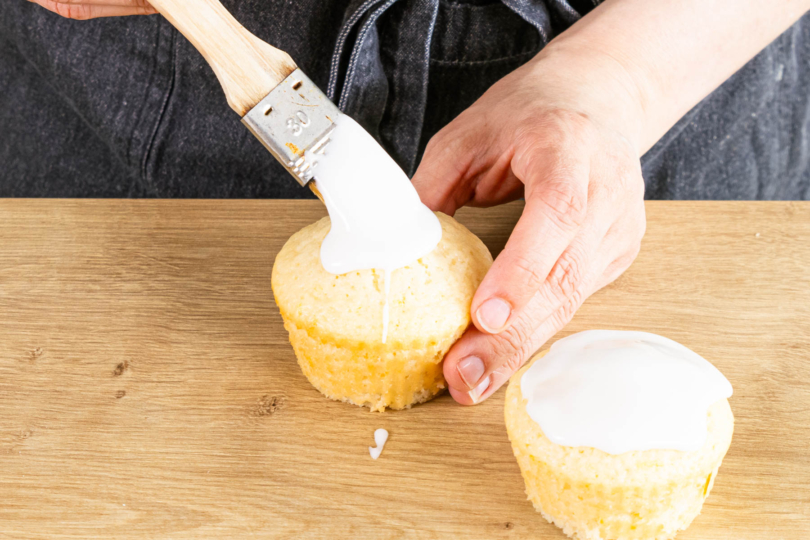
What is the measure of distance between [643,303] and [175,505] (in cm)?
96

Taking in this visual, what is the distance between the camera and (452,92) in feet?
5.57

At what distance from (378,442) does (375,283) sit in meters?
0.27

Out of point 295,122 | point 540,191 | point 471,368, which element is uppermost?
point 295,122

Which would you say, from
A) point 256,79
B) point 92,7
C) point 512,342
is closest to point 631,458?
point 512,342

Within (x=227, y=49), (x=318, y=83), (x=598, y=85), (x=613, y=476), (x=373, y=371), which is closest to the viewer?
(x=613, y=476)

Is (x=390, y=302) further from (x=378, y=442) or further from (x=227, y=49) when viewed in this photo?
(x=227, y=49)

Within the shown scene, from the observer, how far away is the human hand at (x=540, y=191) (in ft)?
3.47

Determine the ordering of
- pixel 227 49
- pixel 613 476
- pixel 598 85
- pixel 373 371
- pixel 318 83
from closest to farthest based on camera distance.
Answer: pixel 613 476, pixel 227 49, pixel 373 371, pixel 598 85, pixel 318 83

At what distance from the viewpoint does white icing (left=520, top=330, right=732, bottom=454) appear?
3.01ft

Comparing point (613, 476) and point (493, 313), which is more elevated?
point (493, 313)

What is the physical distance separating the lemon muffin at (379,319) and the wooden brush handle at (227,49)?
292 mm

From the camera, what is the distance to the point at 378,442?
3.67ft

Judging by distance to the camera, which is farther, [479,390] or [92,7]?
[92,7]

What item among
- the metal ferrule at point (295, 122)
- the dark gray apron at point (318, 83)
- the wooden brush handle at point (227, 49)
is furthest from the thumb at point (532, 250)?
the dark gray apron at point (318, 83)
